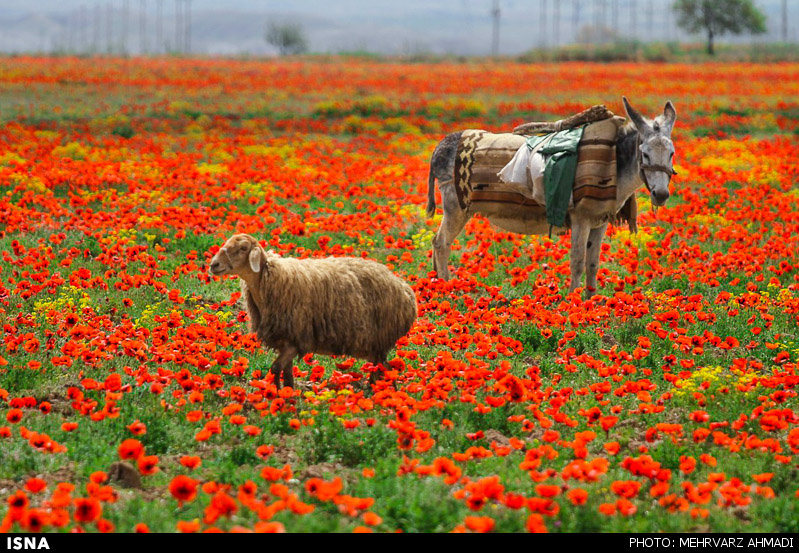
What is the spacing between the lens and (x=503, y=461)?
621cm

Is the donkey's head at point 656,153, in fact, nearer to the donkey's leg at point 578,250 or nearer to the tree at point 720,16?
the donkey's leg at point 578,250

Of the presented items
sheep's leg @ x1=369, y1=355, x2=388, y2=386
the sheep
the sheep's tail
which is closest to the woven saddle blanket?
the sheep's tail

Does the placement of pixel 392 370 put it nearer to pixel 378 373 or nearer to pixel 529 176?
pixel 378 373

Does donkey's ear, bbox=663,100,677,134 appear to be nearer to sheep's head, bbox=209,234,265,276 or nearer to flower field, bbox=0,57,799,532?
flower field, bbox=0,57,799,532

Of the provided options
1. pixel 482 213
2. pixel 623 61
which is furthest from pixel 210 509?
pixel 623 61

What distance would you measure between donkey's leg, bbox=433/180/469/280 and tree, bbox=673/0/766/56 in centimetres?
8785

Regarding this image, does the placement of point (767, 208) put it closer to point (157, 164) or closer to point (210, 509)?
point (157, 164)

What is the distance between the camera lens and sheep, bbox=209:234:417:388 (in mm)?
7398

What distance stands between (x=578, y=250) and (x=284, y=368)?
13.4ft

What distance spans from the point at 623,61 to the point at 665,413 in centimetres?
6490

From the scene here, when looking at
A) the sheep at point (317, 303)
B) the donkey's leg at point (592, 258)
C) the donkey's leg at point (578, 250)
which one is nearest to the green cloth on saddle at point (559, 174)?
the donkey's leg at point (578, 250)

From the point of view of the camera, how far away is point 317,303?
7.59m

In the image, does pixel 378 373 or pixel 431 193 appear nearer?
pixel 378 373

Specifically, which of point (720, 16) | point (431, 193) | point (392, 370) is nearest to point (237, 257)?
point (392, 370)
